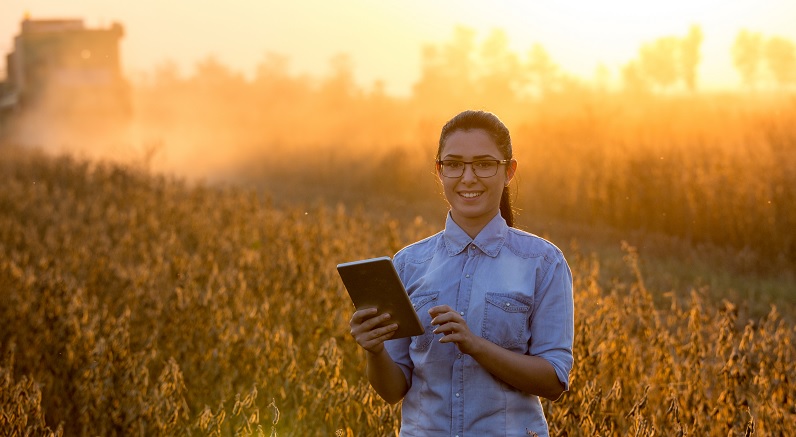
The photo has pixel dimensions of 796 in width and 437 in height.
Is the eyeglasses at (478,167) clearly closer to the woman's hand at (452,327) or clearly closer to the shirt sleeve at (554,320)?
the shirt sleeve at (554,320)

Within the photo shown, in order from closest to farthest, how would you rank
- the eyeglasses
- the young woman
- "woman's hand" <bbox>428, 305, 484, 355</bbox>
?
"woman's hand" <bbox>428, 305, 484, 355</bbox>
the young woman
the eyeglasses

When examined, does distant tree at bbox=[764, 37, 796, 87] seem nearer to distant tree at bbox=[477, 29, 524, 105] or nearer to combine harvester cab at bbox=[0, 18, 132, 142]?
distant tree at bbox=[477, 29, 524, 105]

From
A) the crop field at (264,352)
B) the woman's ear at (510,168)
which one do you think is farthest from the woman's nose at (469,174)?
the crop field at (264,352)

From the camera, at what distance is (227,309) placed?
5.12 meters

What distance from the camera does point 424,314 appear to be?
8.41 ft

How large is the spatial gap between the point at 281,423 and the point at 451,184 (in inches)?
77.2

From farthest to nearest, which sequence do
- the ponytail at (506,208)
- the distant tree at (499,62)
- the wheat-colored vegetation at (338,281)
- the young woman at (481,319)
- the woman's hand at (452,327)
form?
the distant tree at (499,62) → the wheat-colored vegetation at (338,281) → the ponytail at (506,208) → the young woman at (481,319) → the woman's hand at (452,327)

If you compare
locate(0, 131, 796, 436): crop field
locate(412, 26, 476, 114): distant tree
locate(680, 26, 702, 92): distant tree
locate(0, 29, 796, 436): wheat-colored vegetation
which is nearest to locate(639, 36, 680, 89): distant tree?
locate(680, 26, 702, 92): distant tree

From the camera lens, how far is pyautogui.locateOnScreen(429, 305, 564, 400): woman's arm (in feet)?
7.54

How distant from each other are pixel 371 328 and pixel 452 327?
22 centimetres

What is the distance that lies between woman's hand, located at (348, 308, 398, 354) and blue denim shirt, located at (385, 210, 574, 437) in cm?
19

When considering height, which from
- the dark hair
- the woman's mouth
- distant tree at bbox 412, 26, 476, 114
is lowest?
distant tree at bbox 412, 26, 476, 114

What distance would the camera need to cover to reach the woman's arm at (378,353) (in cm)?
239

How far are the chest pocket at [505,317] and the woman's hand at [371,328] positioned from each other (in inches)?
10.6
